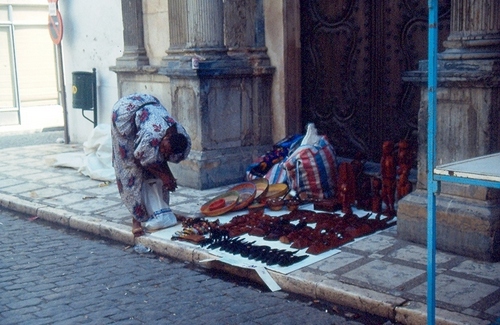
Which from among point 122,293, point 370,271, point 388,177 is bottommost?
point 122,293

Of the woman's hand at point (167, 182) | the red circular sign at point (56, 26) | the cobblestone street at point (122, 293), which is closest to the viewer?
the cobblestone street at point (122, 293)

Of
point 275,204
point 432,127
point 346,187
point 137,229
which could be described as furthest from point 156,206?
point 432,127

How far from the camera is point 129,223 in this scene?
6852mm

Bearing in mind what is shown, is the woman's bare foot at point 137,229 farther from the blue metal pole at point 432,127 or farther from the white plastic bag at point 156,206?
the blue metal pole at point 432,127

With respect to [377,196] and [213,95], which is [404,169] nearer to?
[377,196]

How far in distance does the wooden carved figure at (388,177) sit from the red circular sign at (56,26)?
779 cm

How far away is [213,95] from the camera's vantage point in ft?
26.9

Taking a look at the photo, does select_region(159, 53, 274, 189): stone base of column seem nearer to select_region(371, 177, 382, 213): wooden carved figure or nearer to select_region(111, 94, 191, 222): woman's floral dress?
select_region(111, 94, 191, 222): woman's floral dress

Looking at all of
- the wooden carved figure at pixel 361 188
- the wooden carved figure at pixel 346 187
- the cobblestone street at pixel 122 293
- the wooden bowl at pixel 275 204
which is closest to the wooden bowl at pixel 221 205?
the wooden bowl at pixel 275 204

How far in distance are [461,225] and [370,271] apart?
2.89ft

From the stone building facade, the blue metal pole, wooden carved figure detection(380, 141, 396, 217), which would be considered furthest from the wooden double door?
the blue metal pole

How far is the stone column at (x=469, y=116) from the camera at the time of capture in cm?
515

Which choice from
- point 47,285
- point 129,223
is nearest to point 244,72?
point 129,223

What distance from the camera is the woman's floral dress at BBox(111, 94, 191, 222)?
236 inches
